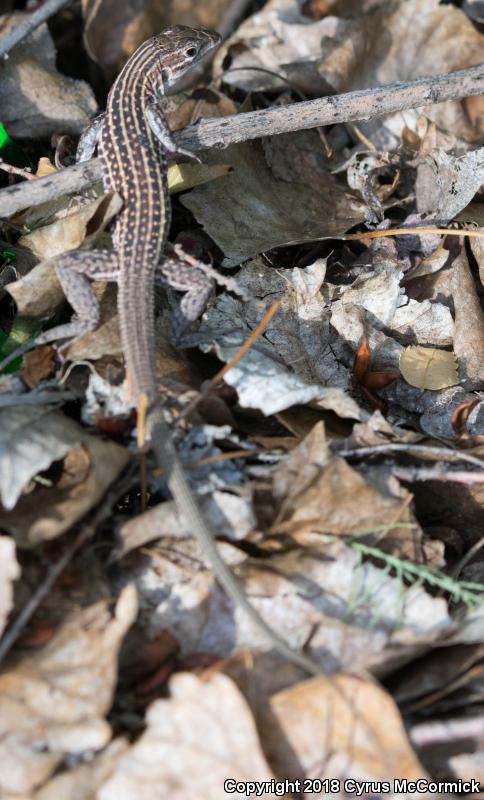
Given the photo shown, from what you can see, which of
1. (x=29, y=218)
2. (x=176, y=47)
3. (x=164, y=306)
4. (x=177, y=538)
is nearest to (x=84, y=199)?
(x=29, y=218)

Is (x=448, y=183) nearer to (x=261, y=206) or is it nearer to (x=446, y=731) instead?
(x=261, y=206)

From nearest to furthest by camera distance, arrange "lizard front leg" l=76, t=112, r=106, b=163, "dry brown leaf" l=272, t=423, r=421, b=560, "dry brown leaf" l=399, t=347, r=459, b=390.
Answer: "dry brown leaf" l=272, t=423, r=421, b=560 < "dry brown leaf" l=399, t=347, r=459, b=390 < "lizard front leg" l=76, t=112, r=106, b=163

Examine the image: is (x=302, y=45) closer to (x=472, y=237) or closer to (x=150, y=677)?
(x=472, y=237)

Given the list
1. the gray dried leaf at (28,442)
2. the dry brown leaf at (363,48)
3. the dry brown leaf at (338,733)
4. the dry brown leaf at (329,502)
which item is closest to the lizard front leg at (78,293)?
the gray dried leaf at (28,442)

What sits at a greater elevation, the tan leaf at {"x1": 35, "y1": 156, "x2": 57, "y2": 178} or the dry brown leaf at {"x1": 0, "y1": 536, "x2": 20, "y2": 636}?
the tan leaf at {"x1": 35, "y1": 156, "x2": 57, "y2": 178}

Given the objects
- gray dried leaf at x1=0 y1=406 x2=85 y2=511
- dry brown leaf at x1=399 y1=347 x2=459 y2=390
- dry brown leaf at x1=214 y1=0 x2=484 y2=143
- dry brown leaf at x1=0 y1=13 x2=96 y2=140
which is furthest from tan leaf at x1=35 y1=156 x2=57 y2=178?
dry brown leaf at x1=399 y1=347 x2=459 y2=390

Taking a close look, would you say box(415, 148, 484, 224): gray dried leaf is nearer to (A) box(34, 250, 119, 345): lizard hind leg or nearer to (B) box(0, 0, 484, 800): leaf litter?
(B) box(0, 0, 484, 800): leaf litter

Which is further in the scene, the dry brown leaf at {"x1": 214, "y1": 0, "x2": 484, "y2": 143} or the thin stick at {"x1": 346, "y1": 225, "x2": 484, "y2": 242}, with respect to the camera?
the dry brown leaf at {"x1": 214, "y1": 0, "x2": 484, "y2": 143}

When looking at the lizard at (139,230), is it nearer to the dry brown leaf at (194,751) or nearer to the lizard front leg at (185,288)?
the lizard front leg at (185,288)

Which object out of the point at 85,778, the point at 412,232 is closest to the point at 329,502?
the point at 85,778
